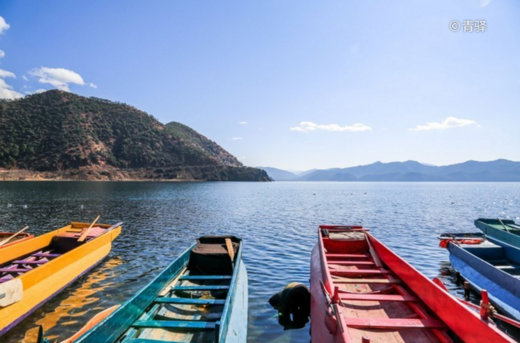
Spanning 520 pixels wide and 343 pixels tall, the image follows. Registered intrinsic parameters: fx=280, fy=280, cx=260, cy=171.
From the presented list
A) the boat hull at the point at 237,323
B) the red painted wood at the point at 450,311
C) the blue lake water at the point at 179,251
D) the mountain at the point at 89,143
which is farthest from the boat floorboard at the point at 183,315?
the mountain at the point at 89,143

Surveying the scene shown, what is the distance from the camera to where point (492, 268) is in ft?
32.2

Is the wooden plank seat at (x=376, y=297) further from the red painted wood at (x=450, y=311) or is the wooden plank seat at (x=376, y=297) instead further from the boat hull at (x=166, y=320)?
the boat hull at (x=166, y=320)

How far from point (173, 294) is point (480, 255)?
44.3 feet

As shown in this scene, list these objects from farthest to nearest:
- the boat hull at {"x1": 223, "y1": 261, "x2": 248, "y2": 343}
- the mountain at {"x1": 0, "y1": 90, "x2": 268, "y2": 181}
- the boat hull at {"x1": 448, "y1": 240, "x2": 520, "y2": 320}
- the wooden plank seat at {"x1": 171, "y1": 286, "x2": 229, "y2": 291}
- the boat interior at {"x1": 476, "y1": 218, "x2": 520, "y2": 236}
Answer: the mountain at {"x1": 0, "y1": 90, "x2": 268, "y2": 181} → the boat interior at {"x1": 476, "y1": 218, "x2": 520, "y2": 236} → the wooden plank seat at {"x1": 171, "y1": 286, "x2": 229, "y2": 291} → the boat hull at {"x1": 448, "y1": 240, "x2": 520, "y2": 320} → the boat hull at {"x1": 223, "y1": 261, "x2": 248, "y2": 343}

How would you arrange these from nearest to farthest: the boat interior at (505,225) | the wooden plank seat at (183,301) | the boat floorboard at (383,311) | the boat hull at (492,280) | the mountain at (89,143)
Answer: the boat floorboard at (383,311) < the wooden plank seat at (183,301) < the boat hull at (492,280) < the boat interior at (505,225) < the mountain at (89,143)

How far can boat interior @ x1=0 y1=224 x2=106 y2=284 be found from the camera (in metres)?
10.3

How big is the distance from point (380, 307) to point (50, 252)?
1427cm

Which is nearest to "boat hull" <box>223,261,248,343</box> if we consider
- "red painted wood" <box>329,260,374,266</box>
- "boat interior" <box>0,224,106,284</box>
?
"red painted wood" <box>329,260,374,266</box>

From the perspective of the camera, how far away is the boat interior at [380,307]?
5.48 metres

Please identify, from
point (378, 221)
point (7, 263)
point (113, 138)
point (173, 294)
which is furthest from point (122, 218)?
point (113, 138)

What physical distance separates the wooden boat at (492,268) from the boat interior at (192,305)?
843cm

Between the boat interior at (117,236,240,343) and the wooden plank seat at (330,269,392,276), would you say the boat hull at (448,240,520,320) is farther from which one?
the boat interior at (117,236,240,343)

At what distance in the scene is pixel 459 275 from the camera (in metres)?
12.9

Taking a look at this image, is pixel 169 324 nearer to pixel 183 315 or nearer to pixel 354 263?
pixel 183 315
